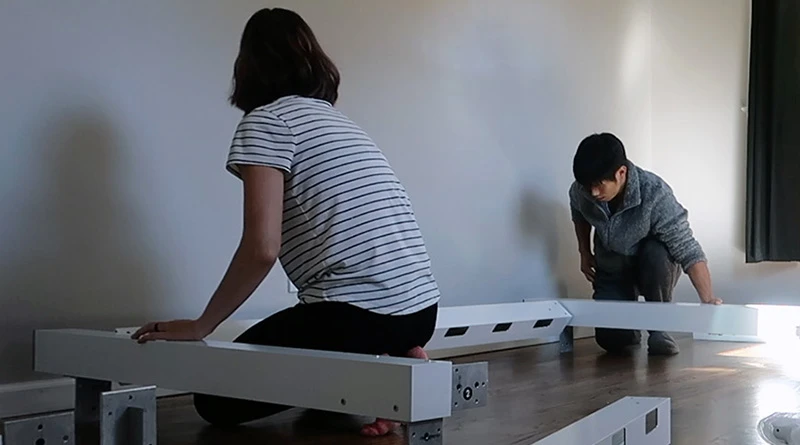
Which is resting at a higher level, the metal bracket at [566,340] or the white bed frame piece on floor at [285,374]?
the white bed frame piece on floor at [285,374]

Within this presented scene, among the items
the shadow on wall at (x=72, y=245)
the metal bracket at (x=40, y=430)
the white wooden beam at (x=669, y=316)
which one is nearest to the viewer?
the metal bracket at (x=40, y=430)

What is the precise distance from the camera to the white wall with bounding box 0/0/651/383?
6.86ft

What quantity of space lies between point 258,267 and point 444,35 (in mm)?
1866

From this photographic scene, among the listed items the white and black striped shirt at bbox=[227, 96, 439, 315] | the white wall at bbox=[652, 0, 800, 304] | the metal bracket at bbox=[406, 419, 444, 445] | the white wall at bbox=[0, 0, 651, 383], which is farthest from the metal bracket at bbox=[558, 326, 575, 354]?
the metal bracket at bbox=[406, 419, 444, 445]

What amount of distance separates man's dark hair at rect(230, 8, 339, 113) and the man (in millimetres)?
1601

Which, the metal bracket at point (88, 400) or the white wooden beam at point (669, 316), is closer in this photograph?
the metal bracket at point (88, 400)

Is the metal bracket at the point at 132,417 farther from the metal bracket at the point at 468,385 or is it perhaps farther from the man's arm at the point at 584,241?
the man's arm at the point at 584,241

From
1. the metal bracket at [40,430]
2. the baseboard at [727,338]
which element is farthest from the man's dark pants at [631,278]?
the metal bracket at [40,430]

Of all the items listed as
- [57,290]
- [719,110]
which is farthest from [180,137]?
[719,110]

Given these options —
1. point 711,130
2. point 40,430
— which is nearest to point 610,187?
point 711,130

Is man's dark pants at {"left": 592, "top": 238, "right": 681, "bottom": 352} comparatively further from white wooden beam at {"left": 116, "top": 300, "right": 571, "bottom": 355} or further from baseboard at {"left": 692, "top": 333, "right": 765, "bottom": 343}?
baseboard at {"left": 692, "top": 333, "right": 765, "bottom": 343}

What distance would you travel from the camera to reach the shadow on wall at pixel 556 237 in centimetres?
362

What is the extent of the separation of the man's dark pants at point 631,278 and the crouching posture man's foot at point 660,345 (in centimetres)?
2

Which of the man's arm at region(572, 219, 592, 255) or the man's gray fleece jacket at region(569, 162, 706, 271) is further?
the man's arm at region(572, 219, 592, 255)
